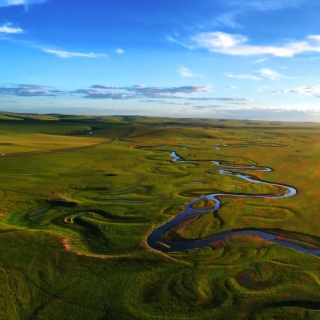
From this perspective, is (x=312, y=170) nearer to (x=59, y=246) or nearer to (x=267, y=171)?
(x=267, y=171)

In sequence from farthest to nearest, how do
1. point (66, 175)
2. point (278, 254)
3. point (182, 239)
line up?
point (66, 175), point (182, 239), point (278, 254)

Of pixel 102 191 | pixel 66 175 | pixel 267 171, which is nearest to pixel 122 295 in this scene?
pixel 102 191

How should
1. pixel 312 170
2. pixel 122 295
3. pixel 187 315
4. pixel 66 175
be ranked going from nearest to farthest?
pixel 187 315, pixel 122 295, pixel 66 175, pixel 312 170

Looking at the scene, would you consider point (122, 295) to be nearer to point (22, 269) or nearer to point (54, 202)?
point (22, 269)

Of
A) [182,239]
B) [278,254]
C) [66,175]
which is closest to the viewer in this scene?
[278,254]

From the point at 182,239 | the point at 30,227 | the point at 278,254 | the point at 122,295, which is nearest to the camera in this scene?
the point at 122,295

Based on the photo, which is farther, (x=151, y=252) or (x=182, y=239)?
(x=182, y=239)

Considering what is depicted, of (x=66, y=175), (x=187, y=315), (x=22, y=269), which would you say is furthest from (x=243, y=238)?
(x=66, y=175)

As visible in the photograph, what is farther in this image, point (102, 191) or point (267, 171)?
point (267, 171)
